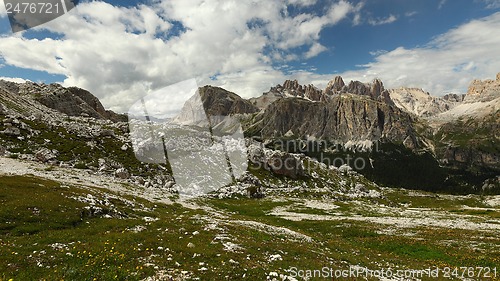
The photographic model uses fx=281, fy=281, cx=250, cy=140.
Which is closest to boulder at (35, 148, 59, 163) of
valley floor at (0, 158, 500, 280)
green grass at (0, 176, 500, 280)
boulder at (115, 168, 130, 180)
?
boulder at (115, 168, 130, 180)

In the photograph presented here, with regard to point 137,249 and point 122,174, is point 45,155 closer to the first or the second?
point 122,174

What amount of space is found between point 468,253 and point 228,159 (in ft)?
311

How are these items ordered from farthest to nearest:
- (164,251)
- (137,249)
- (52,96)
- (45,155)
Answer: (52,96) → (45,155) → (164,251) → (137,249)

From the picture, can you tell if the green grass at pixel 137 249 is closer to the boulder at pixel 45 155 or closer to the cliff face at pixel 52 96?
the boulder at pixel 45 155

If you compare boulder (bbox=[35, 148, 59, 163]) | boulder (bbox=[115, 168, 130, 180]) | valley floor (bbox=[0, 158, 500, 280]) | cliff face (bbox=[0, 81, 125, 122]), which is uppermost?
cliff face (bbox=[0, 81, 125, 122])

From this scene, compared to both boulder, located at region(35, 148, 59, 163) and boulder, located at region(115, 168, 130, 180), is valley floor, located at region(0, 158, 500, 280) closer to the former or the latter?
boulder, located at region(35, 148, 59, 163)

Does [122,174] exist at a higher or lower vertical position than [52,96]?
lower

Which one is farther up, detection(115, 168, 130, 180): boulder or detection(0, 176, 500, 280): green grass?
detection(115, 168, 130, 180): boulder

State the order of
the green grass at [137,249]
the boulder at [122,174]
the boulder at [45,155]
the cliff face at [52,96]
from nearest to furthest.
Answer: the green grass at [137,249] < the boulder at [45,155] < the boulder at [122,174] < the cliff face at [52,96]

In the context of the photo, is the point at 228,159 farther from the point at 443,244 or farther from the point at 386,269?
the point at 386,269

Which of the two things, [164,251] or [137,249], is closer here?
[137,249]

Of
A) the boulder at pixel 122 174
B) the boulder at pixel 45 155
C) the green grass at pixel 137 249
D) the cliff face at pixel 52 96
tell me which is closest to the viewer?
the green grass at pixel 137 249

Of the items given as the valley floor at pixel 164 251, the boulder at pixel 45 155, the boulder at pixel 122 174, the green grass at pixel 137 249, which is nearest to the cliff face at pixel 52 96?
the boulder at pixel 45 155

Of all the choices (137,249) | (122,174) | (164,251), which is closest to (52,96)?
(122,174)
